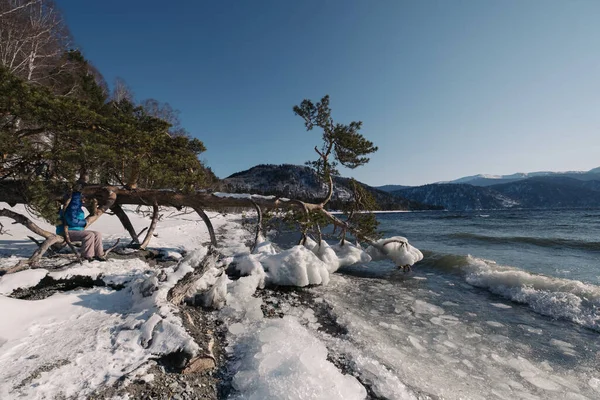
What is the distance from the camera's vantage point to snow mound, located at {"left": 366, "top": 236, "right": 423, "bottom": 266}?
9170 mm

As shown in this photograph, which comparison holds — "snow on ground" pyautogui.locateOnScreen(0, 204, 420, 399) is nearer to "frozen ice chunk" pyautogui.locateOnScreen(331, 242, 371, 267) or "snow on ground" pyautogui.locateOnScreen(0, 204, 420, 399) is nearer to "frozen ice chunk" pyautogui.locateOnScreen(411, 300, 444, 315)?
"frozen ice chunk" pyautogui.locateOnScreen(411, 300, 444, 315)

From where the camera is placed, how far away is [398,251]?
30.4 ft

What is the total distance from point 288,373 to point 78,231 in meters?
6.14

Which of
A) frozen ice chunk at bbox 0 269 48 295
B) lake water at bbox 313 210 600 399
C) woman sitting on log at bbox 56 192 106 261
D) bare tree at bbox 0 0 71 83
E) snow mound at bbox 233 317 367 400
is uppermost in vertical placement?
bare tree at bbox 0 0 71 83

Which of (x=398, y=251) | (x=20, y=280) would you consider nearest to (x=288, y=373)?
(x=20, y=280)

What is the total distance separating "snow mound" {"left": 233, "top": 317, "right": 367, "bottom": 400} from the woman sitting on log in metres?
4.82

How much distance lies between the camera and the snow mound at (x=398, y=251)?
9.17 m

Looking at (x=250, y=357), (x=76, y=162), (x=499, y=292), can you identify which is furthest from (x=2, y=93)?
(x=499, y=292)

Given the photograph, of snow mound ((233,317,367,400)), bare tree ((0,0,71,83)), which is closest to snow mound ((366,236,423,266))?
snow mound ((233,317,367,400))

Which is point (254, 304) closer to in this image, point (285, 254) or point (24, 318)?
point (285, 254)

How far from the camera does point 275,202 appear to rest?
27.8 feet

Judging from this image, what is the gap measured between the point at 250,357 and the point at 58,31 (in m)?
26.9

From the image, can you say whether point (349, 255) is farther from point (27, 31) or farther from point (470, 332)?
point (27, 31)

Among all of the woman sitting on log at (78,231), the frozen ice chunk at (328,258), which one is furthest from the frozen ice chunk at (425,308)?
the woman sitting on log at (78,231)
